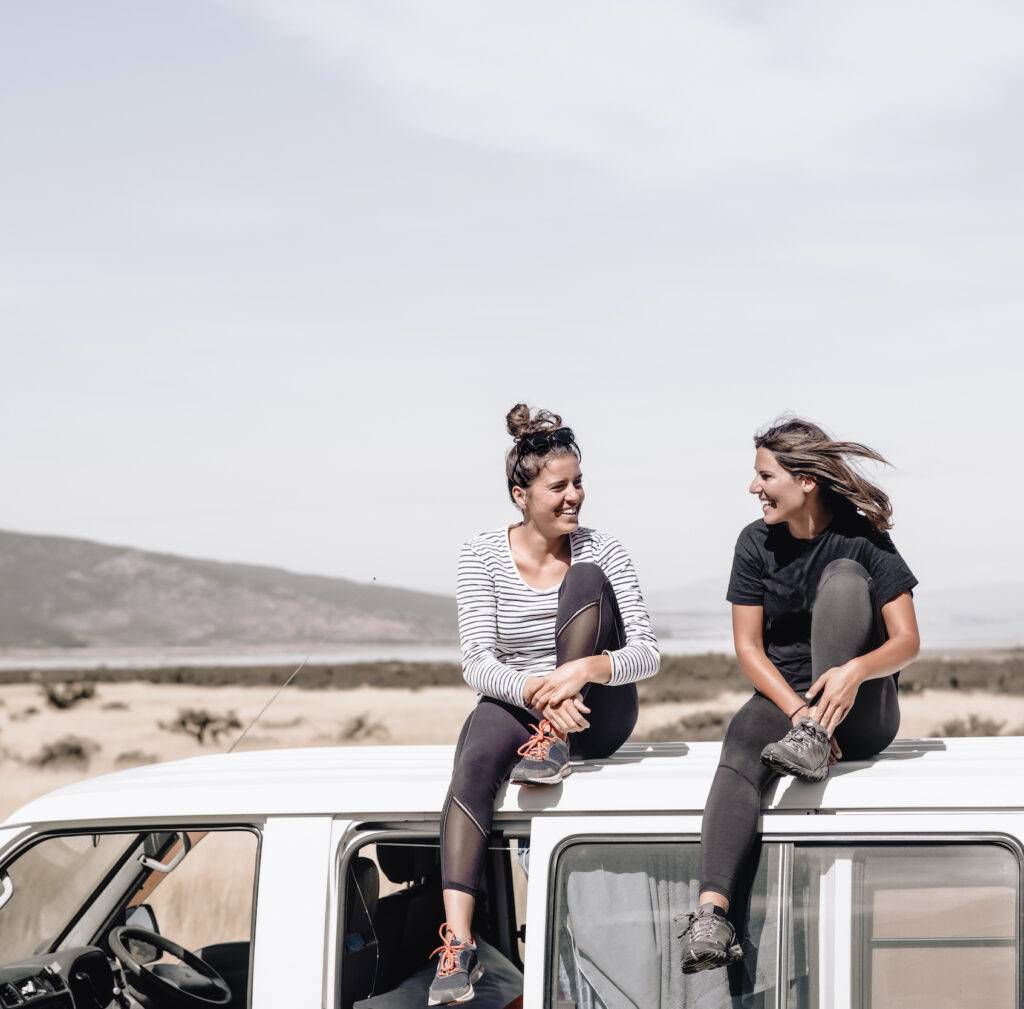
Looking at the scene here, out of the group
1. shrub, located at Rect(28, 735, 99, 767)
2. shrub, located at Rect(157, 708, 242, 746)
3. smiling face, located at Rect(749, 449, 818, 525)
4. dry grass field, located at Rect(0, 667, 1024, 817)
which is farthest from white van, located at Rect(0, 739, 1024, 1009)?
shrub, located at Rect(157, 708, 242, 746)

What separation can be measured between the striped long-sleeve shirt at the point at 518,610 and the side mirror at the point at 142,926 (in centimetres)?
113

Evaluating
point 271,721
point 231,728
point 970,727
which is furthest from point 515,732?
point 271,721

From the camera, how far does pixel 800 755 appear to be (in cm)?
349

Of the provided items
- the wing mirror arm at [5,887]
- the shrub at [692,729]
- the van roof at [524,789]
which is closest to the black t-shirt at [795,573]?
the van roof at [524,789]

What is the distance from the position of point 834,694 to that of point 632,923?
2.59ft

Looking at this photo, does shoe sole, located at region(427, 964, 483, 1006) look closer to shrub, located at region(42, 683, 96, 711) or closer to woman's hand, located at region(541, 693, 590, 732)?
woman's hand, located at region(541, 693, 590, 732)

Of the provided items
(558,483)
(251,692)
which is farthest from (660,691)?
(558,483)

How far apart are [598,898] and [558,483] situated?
58.0 inches

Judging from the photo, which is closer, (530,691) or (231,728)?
(530,691)

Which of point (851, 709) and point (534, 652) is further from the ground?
point (534, 652)

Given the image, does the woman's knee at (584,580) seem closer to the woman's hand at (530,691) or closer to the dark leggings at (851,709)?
the woman's hand at (530,691)

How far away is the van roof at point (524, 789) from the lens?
11.0 feet

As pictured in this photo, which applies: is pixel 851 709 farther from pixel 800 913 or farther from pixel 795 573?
pixel 800 913

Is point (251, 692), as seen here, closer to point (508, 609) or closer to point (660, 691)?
point (660, 691)
